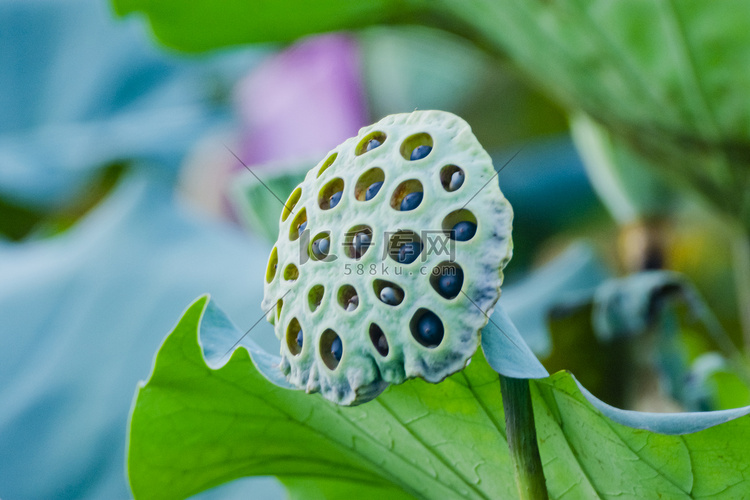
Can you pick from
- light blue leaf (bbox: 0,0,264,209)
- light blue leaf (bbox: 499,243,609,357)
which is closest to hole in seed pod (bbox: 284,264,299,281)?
light blue leaf (bbox: 499,243,609,357)

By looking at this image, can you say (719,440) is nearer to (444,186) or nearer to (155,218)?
(444,186)

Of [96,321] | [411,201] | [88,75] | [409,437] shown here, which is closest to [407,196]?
[411,201]

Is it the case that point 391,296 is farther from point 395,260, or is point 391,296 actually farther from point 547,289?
→ point 547,289

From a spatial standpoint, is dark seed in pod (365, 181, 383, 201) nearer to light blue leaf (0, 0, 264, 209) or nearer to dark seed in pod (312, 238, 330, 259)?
dark seed in pod (312, 238, 330, 259)

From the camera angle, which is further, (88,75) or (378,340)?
(88,75)

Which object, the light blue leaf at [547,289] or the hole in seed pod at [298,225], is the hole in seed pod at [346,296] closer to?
the hole in seed pod at [298,225]

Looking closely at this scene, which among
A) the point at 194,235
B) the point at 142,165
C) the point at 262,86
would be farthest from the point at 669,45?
the point at 262,86

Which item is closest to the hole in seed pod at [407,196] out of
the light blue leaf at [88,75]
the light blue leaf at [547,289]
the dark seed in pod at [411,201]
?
the dark seed in pod at [411,201]

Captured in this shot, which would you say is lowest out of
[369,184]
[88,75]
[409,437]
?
[88,75]
